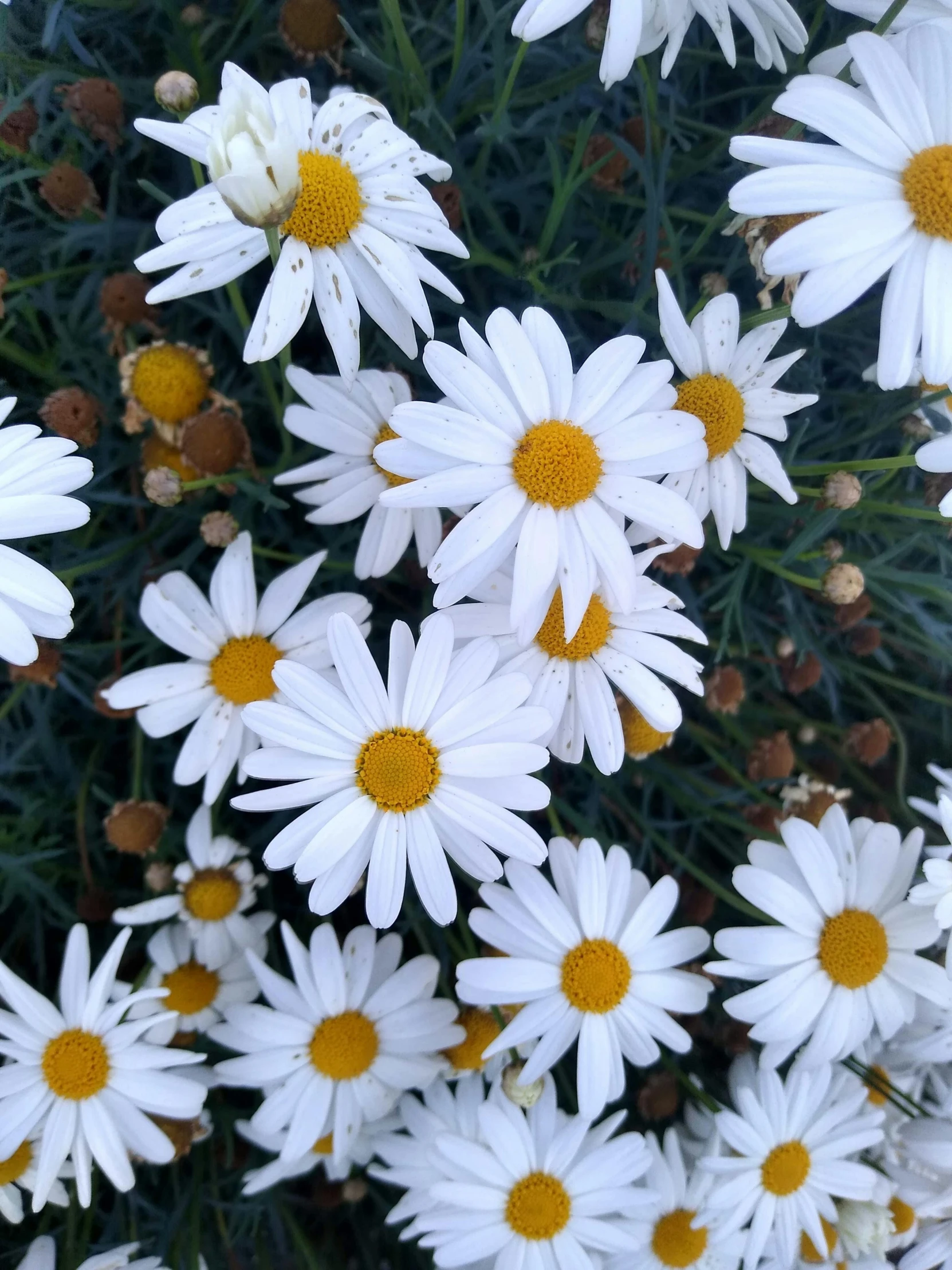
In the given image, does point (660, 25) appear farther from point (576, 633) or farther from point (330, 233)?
point (576, 633)

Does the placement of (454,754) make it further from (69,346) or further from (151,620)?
(69,346)

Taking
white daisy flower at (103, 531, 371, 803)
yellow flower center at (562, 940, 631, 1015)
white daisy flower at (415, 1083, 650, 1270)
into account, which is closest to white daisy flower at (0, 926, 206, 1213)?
white daisy flower at (103, 531, 371, 803)

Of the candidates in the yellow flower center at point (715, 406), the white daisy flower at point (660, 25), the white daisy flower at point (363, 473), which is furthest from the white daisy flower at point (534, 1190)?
the white daisy flower at point (660, 25)

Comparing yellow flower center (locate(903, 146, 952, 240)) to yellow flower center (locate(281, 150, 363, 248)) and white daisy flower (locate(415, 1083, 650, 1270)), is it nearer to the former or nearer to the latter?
yellow flower center (locate(281, 150, 363, 248))

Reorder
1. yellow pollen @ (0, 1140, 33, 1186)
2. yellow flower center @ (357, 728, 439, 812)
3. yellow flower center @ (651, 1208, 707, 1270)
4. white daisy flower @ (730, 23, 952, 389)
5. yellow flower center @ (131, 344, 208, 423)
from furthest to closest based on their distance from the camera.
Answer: yellow flower center @ (651, 1208, 707, 1270), yellow pollen @ (0, 1140, 33, 1186), yellow flower center @ (131, 344, 208, 423), yellow flower center @ (357, 728, 439, 812), white daisy flower @ (730, 23, 952, 389)

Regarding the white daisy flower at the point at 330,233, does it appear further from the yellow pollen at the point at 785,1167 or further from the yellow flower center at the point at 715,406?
the yellow pollen at the point at 785,1167

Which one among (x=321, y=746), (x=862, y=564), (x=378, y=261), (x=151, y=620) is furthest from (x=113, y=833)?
(x=862, y=564)

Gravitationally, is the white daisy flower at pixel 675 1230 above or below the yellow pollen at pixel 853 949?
below
